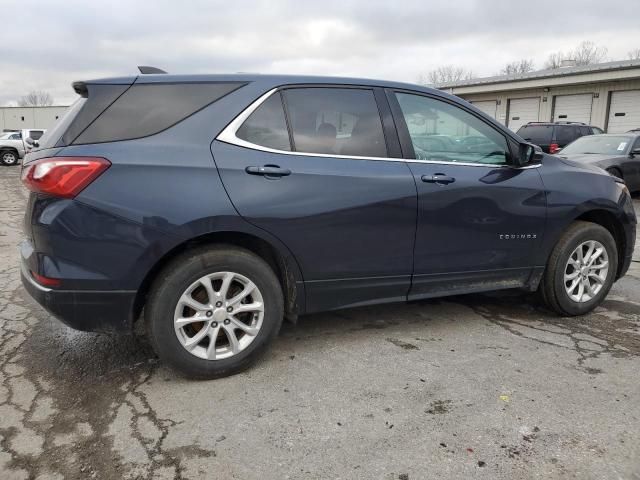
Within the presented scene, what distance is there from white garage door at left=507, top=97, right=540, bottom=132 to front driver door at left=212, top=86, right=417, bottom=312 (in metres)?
23.5

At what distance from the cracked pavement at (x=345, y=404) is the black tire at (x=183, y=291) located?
0.13m

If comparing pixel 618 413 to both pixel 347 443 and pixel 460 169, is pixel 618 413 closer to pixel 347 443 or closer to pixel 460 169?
pixel 347 443

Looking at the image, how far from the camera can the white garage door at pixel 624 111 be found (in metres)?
20.5

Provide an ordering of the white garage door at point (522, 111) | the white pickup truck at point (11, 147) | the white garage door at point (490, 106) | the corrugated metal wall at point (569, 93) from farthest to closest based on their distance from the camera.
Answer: the white garage door at point (490, 106) < the white pickup truck at point (11, 147) < the white garage door at point (522, 111) < the corrugated metal wall at point (569, 93)

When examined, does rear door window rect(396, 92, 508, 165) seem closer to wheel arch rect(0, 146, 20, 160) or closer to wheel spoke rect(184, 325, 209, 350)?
wheel spoke rect(184, 325, 209, 350)

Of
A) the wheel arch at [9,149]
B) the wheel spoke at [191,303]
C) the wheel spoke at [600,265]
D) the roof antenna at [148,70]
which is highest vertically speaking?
the roof antenna at [148,70]

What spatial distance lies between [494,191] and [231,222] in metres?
1.94

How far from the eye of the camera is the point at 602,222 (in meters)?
4.46

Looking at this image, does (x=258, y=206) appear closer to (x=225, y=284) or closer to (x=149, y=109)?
(x=225, y=284)

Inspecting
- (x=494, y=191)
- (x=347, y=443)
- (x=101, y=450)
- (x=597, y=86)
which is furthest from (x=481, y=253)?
(x=597, y=86)

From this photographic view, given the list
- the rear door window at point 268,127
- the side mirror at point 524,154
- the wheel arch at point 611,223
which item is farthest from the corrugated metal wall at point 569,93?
the rear door window at point 268,127

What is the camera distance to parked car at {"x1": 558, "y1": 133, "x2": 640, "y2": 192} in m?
11.1

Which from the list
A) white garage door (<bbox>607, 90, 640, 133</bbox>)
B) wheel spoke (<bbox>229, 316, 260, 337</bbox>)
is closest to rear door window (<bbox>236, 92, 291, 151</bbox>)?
wheel spoke (<bbox>229, 316, 260, 337</bbox>)

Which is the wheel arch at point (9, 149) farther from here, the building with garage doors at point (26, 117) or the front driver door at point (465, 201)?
the front driver door at point (465, 201)
